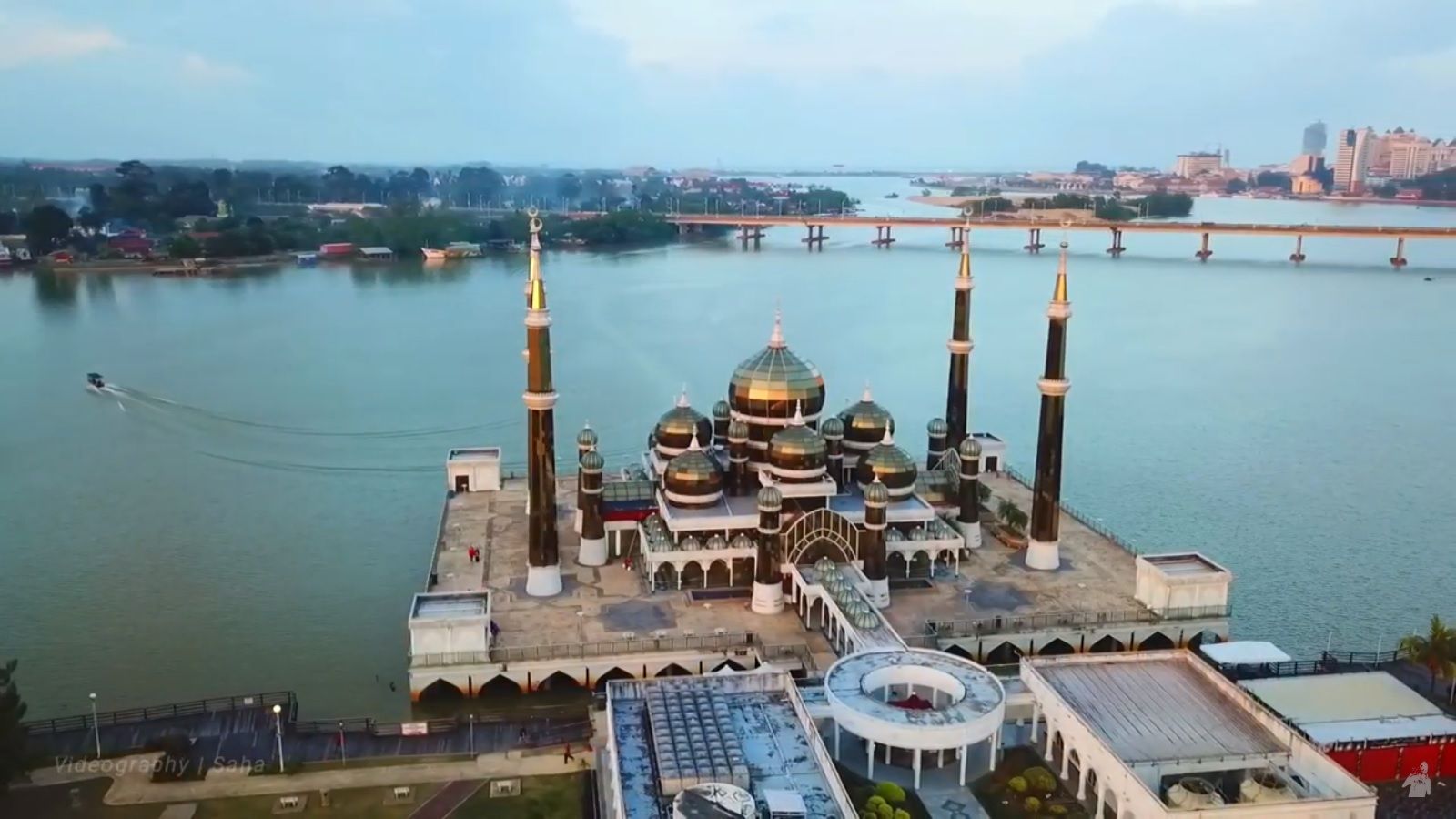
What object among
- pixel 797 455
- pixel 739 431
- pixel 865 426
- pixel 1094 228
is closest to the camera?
pixel 797 455

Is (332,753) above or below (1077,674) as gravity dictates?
below

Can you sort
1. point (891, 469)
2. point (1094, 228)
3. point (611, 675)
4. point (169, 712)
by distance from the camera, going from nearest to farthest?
point (169, 712) → point (611, 675) → point (891, 469) → point (1094, 228)

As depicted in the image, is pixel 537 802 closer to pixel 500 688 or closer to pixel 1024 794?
pixel 500 688

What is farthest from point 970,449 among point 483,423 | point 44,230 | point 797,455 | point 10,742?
point 44,230

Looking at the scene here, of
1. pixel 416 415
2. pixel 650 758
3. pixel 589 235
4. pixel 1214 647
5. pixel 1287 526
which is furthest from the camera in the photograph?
pixel 589 235

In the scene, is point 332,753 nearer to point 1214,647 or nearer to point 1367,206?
point 1214,647

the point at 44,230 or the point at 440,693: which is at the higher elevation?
the point at 44,230

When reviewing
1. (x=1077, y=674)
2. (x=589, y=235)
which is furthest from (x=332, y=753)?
(x=589, y=235)

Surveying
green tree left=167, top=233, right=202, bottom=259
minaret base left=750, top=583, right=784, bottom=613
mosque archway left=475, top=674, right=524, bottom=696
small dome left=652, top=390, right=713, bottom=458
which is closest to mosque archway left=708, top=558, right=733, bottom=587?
minaret base left=750, top=583, right=784, bottom=613
